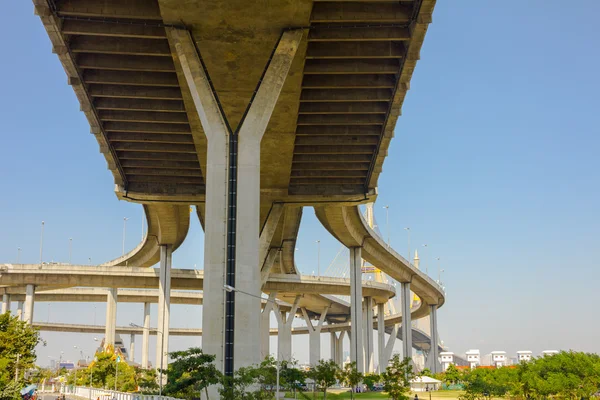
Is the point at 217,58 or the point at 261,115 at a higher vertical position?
the point at 217,58

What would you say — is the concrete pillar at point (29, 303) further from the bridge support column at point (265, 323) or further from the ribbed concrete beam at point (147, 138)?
the ribbed concrete beam at point (147, 138)

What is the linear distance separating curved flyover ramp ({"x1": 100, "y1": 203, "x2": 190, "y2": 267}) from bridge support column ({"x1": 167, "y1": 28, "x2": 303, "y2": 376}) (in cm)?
3063

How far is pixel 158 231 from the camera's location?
85938 millimetres

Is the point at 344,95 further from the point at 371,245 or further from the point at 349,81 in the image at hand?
the point at 371,245

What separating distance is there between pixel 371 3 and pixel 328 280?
219 feet

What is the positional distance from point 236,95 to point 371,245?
49615mm

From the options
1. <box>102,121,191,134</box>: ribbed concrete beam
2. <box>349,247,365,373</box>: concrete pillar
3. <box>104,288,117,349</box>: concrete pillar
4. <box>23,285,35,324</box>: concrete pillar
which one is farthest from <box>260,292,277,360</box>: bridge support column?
<box>102,121,191,134</box>: ribbed concrete beam

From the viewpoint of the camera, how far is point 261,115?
40938 millimetres

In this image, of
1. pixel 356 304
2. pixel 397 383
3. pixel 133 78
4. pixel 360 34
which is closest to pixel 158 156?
pixel 133 78

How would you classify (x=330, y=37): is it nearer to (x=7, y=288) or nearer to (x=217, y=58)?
(x=217, y=58)

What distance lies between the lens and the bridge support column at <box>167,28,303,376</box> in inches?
1518

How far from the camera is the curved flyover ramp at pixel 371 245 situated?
76.4 metres

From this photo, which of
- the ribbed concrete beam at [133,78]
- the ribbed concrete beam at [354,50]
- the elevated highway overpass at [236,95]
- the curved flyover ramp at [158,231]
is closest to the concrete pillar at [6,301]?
the curved flyover ramp at [158,231]

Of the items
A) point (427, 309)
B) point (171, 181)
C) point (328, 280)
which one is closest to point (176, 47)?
point (171, 181)
